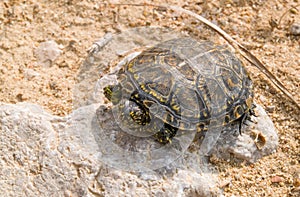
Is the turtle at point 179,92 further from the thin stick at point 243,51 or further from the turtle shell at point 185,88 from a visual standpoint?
the thin stick at point 243,51

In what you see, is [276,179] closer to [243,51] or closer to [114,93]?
[243,51]

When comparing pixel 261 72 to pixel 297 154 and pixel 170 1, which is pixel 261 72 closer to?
pixel 297 154

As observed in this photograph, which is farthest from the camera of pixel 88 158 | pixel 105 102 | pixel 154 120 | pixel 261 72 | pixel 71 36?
pixel 71 36

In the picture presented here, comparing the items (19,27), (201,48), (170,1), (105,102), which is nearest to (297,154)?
(201,48)

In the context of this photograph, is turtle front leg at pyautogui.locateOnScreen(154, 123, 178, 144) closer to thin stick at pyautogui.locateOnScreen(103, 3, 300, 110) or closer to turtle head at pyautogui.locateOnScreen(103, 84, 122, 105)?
turtle head at pyautogui.locateOnScreen(103, 84, 122, 105)

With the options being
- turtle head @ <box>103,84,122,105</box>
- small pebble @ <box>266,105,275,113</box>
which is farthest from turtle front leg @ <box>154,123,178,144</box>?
small pebble @ <box>266,105,275,113</box>

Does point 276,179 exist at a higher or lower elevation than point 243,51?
lower

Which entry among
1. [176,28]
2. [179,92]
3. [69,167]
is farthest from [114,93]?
[176,28]

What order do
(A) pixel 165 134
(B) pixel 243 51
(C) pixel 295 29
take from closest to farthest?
(A) pixel 165 134 → (B) pixel 243 51 → (C) pixel 295 29
